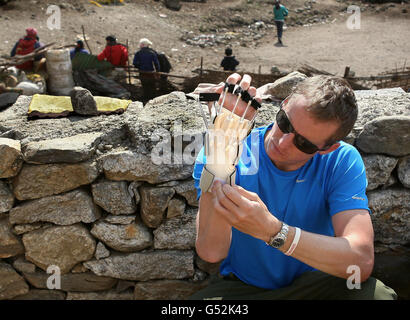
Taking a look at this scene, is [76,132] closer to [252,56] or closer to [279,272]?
[279,272]

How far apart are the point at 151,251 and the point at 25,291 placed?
3.37 feet

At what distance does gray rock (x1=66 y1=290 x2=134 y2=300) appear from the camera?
3025 mm

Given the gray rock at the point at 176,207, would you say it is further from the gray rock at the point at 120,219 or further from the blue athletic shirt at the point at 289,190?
the blue athletic shirt at the point at 289,190

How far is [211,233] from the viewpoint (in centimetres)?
196

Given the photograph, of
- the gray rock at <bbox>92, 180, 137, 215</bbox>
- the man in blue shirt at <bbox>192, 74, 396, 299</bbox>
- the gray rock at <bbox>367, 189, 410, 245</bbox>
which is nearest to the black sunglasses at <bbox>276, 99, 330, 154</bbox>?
the man in blue shirt at <bbox>192, 74, 396, 299</bbox>

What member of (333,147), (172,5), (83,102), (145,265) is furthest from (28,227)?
(172,5)

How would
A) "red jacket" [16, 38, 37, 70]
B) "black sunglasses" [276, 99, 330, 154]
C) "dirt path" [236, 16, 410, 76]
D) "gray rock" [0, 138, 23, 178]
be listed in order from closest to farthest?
1. "black sunglasses" [276, 99, 330, 154]
2. "gray rock" [0, 138, 23, 178]
3. "red jacket" [16, 38, 37, 70]
4. "dirt path" [236, 16, 410, 76]

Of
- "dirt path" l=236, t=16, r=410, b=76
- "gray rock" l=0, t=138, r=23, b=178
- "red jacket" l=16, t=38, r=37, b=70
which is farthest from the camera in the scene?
"dirt path" l=236, t=16, r=410, b=76

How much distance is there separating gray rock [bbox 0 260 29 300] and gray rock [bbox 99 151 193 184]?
1.08 m

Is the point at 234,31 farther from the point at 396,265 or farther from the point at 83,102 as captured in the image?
the point at 396,265

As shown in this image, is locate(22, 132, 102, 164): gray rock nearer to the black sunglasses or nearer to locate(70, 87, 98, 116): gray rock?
locate(70, 87, 98, 116): gray rock

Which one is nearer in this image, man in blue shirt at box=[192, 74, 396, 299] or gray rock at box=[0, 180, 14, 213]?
man in blue shirt at box=[192, 74, 396, 299]

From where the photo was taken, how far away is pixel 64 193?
2.72 metres

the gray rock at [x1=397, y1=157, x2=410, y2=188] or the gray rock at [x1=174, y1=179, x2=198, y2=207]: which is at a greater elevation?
the gray rock at [x1=397, y1=157, x2=410, y2=188]
